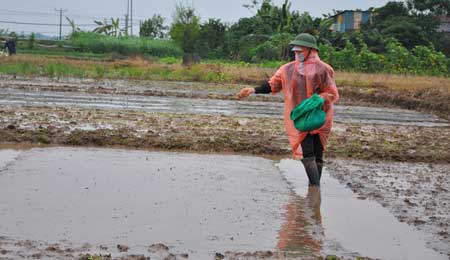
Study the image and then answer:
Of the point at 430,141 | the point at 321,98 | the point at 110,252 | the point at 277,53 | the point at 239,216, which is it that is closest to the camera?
the point at 110,252

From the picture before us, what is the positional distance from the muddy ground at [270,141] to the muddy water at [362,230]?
0.15m

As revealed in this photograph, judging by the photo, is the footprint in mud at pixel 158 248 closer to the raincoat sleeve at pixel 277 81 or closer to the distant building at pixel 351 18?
the raincoat sleeve at pixel 277 81

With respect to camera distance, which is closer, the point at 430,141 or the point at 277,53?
the point at 430,141

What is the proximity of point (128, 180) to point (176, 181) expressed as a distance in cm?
49

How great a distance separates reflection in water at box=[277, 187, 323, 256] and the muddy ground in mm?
327

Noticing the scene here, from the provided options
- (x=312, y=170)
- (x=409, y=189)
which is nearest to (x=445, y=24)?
(x=409, y=189)

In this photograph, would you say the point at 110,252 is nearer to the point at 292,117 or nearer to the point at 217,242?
the point at 217,242

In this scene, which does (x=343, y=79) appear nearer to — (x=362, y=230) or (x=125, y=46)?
(x=362, y=230)

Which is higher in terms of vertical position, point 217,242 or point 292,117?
point 292,117

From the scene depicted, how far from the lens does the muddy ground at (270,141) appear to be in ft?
21.4

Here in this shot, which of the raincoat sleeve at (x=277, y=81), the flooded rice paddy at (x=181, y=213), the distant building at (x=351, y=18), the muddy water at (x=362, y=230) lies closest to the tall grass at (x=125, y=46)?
the distant building at (x=351, y=18)

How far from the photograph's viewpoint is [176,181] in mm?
7191

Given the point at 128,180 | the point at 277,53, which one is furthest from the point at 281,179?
the point at 277,53

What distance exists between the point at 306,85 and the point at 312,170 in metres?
0.87
